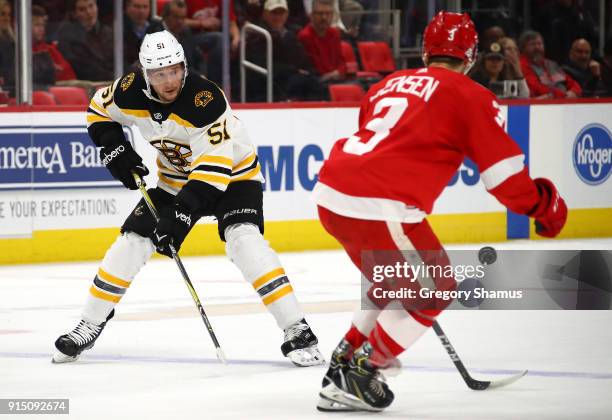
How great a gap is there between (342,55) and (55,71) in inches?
107

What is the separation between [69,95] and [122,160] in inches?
158

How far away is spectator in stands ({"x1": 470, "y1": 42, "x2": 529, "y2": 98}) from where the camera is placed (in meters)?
12.0

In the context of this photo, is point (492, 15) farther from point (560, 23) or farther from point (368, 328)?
point (368, 328)

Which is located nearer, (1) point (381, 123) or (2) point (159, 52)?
(1) point (381, 123)

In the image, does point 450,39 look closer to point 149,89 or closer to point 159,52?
point 159,52

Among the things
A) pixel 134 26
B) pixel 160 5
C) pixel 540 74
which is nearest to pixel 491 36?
pixel 540 74

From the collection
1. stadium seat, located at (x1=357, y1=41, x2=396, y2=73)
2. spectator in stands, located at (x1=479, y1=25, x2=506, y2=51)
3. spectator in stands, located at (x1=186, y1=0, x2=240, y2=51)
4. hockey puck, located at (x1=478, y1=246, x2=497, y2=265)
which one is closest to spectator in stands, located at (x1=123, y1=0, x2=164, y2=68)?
spectator in stands, located at (x1=186, y1=0, x2=240, y2=51)

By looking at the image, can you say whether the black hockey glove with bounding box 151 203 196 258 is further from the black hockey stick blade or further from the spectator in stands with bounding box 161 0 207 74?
the spectator in stands with bounding box 161 0 207 74

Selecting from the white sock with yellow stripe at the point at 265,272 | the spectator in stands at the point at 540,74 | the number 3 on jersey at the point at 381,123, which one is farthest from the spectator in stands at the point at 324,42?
the number 3 on jersey at the point at 381,123

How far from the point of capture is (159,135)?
5980mm

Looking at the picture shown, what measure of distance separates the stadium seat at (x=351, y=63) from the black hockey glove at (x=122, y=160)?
5.82 meters

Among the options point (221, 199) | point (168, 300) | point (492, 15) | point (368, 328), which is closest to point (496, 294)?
point (168, 300)

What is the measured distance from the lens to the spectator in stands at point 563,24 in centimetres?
1341

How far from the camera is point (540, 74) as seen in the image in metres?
12.6
